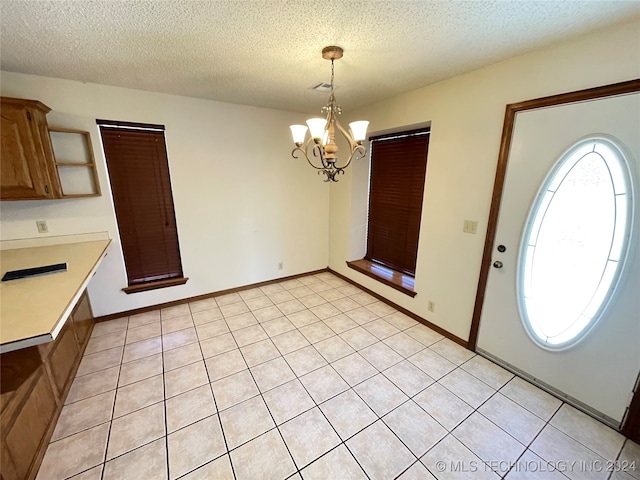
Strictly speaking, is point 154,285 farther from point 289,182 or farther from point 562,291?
point 562,291

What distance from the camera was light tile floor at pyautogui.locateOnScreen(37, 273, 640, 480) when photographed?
1.45 meters

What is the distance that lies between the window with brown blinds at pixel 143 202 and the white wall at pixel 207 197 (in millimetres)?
81

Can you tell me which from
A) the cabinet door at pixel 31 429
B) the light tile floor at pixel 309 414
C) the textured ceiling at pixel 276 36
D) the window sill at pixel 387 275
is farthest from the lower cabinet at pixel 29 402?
the window sill at pixel 387 275

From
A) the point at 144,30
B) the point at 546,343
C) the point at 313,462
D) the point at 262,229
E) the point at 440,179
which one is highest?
the point at 144,30

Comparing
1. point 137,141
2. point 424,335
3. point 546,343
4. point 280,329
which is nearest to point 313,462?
point 280,329

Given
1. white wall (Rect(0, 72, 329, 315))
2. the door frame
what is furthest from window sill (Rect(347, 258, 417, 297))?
white wall (Rect(0, 72, 329, 315))

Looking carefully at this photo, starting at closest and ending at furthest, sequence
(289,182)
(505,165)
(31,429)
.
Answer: (31,429), (505,165), (289,182)

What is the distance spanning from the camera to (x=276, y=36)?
159cm

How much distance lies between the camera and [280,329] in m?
2.74

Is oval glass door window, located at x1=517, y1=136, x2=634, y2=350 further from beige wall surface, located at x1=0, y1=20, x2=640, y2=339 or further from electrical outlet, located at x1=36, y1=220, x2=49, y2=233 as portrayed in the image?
electrical outlet, located at x1=36, y1=220, x2=49, y2=233

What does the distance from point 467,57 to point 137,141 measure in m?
3.13

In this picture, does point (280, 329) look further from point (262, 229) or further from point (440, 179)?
point (440, 179)

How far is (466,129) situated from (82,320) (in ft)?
12.8

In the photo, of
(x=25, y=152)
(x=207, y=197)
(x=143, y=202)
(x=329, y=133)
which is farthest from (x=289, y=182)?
(x=25, y=152)
